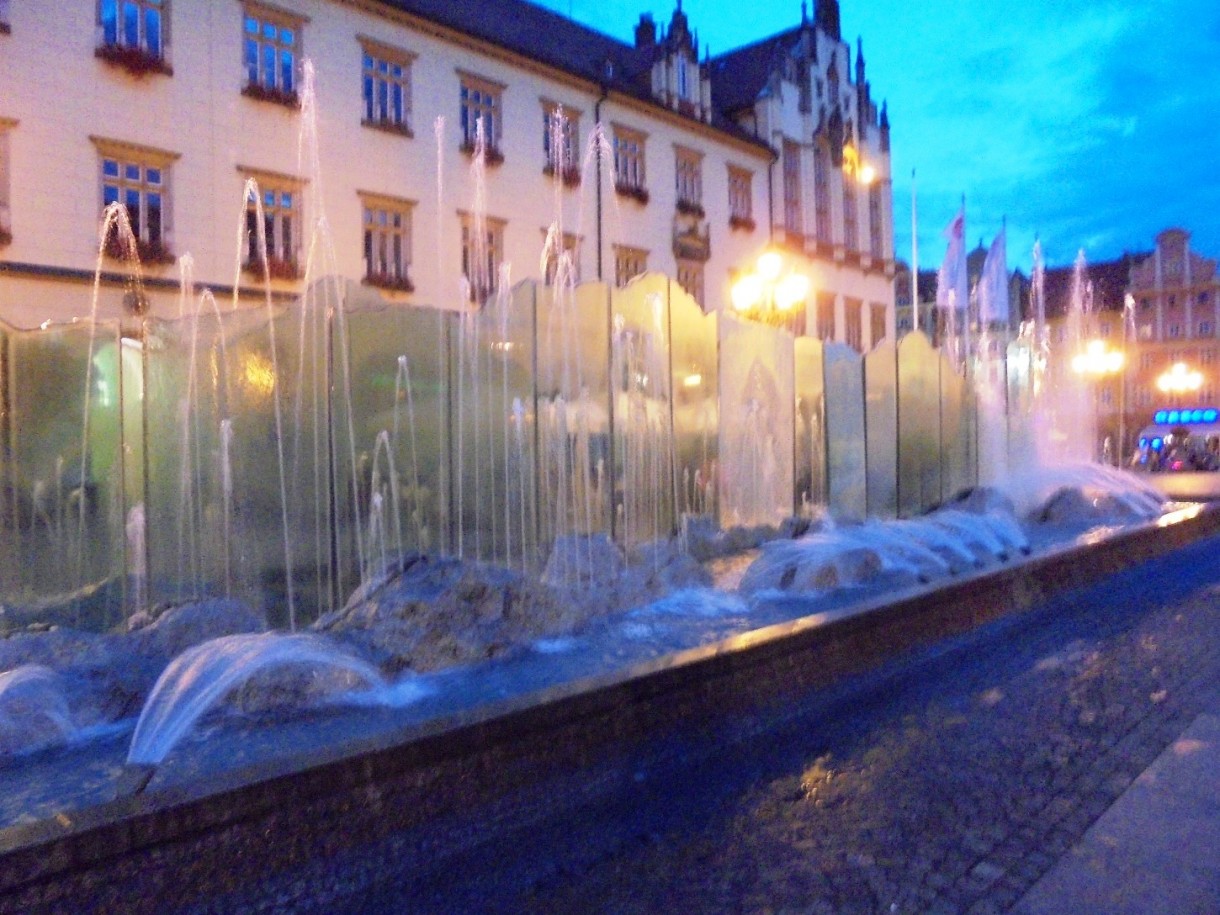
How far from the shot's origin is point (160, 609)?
733cm

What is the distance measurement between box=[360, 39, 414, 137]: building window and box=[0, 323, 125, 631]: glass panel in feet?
38.7

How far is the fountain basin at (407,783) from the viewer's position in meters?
3.14

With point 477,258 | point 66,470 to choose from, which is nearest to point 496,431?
point 66,470

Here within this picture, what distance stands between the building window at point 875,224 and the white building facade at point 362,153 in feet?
19.5

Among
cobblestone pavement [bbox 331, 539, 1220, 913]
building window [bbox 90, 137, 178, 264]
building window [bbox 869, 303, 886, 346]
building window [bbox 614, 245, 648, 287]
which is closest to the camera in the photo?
cobblestone pavement [bbox 331, 539, 1220, 913]

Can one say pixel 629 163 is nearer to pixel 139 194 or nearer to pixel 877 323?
pixel 139 194

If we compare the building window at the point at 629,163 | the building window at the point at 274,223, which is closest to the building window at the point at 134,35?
the building window at the point at 274,223

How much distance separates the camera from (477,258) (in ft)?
66.6

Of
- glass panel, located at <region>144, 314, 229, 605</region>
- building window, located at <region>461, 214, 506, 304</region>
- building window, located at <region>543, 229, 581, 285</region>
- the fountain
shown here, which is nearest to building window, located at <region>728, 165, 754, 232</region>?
building window, located at <region>543, 229, 581, 285</region>

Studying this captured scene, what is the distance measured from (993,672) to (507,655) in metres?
3.12

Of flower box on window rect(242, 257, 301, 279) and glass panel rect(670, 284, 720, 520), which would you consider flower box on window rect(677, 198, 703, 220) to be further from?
glass panel rect(670, 284, 720, 520)

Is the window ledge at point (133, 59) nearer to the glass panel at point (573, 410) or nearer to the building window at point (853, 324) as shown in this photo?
the glass panel at point (573, 410)

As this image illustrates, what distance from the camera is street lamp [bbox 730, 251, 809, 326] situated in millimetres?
15031

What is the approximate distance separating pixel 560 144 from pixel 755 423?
37.1 ft
